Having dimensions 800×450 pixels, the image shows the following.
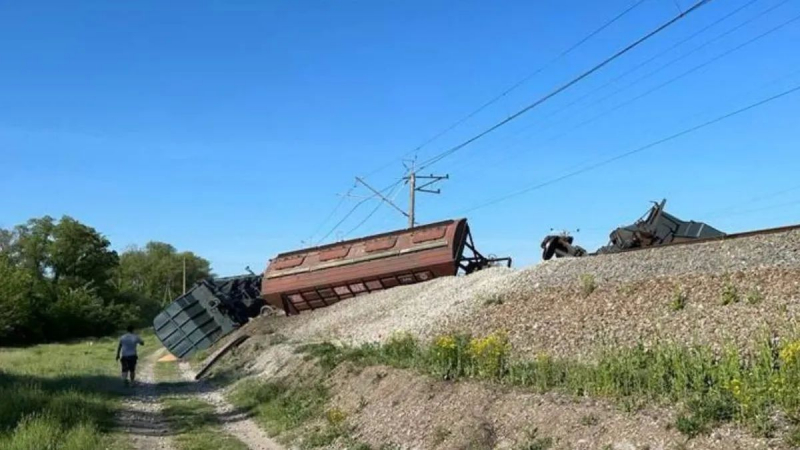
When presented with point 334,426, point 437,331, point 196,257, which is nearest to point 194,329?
point 437,331

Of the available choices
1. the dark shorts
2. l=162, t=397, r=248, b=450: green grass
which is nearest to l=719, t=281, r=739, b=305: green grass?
l=162, t=397, r=248, b=450: green grass

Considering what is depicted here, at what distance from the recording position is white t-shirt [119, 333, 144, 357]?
21.1 metres

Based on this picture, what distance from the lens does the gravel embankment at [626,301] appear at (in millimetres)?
10867

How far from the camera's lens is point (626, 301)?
43.7 feet

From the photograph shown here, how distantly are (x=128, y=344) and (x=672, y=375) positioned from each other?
1678 cm

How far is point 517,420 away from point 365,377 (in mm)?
5857

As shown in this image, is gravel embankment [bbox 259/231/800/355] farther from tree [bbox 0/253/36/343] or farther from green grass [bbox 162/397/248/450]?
tree [bbox 0/253/36/343]

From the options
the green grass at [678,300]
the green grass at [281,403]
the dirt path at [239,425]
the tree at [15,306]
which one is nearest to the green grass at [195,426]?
the dirt path at [239,425]

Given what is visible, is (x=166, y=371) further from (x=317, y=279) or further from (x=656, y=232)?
(x=656, y=232)

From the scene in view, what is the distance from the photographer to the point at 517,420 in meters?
9.17

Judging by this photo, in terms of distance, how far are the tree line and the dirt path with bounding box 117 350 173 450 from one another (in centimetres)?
3765

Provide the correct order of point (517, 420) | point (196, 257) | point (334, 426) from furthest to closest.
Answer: point (196, 257), point (334, 426), point (517, 420)

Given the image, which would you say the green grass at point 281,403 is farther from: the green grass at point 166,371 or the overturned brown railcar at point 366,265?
the overturned brown railcar at point 366,265

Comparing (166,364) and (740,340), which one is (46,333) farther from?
(740,340)
